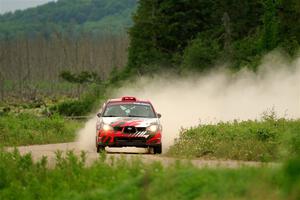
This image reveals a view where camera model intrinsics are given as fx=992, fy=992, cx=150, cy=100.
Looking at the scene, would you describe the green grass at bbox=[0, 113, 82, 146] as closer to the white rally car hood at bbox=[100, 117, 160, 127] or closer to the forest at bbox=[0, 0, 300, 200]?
the forest at bbox=[0, 0, 300, 200]

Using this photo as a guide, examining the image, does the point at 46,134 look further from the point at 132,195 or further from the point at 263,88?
the point at 132,195

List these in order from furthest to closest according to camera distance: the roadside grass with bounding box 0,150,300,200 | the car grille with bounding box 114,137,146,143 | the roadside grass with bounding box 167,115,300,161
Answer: the car grille with bounding box 114,137,146,143 < the roadside grass with bounding box 167,115,300,161 < the roadside grass with bounding box 0,150,300,200

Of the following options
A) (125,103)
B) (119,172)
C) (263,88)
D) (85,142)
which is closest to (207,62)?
(263,88)

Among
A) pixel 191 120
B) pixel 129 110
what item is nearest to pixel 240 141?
pixel 129 110

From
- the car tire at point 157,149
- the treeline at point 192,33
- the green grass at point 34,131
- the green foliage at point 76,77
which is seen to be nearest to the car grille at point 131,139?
the car tire at point 157,149

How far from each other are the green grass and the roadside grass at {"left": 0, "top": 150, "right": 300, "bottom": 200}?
19.9 m

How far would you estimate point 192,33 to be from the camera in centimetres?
7612

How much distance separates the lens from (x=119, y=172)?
17344mm

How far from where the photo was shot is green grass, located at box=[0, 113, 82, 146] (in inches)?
1624

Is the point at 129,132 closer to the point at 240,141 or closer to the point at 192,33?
the point at 240,141

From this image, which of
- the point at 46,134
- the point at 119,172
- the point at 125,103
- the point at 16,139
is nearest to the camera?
the point at 119,172

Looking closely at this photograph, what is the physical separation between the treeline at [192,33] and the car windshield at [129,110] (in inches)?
1342

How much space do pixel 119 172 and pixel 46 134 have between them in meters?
27.2

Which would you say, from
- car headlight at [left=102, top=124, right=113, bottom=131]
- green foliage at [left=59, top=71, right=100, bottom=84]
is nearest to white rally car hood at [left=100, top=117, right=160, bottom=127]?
car headlight at [left=102, top=124, right=113, bottom=131]
